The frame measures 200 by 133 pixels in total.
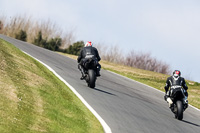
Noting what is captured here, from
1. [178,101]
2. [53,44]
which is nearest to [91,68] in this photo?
[178,101]

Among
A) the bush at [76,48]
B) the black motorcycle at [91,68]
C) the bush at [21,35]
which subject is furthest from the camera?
the bush at [21,35]

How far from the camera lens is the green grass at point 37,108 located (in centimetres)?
801

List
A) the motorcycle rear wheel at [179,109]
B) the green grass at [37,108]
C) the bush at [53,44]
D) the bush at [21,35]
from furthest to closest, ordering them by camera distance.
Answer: the bush at [21,35] → the bush at [53,44] → the motorcycle rear wheel at [179,109] → the green grass at [37,108]

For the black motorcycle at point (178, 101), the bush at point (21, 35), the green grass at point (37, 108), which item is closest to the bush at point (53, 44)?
the bush at point (21, 35)

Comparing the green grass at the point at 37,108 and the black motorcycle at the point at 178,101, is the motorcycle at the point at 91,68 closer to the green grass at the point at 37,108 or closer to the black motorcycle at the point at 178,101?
the green grass at the point at 37,108

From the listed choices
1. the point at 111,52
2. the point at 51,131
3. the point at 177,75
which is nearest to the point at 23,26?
the point at 111,52

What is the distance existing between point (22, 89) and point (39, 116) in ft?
7.25

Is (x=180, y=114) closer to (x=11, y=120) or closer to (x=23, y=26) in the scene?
(x=11, y=120)

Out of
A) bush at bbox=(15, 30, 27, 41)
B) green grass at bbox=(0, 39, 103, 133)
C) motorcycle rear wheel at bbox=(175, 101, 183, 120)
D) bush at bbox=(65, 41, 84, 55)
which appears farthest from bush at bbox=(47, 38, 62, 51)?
motorcycle rear wheel at bbox=(175, 101, 183, 120)

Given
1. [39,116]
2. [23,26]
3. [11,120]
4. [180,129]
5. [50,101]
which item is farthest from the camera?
[23,26]

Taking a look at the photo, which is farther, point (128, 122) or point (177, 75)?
point (177, 75)

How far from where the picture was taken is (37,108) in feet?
31.2

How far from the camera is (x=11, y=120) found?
7828 mm

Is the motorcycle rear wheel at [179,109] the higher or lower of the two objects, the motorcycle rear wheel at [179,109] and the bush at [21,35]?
the lower
